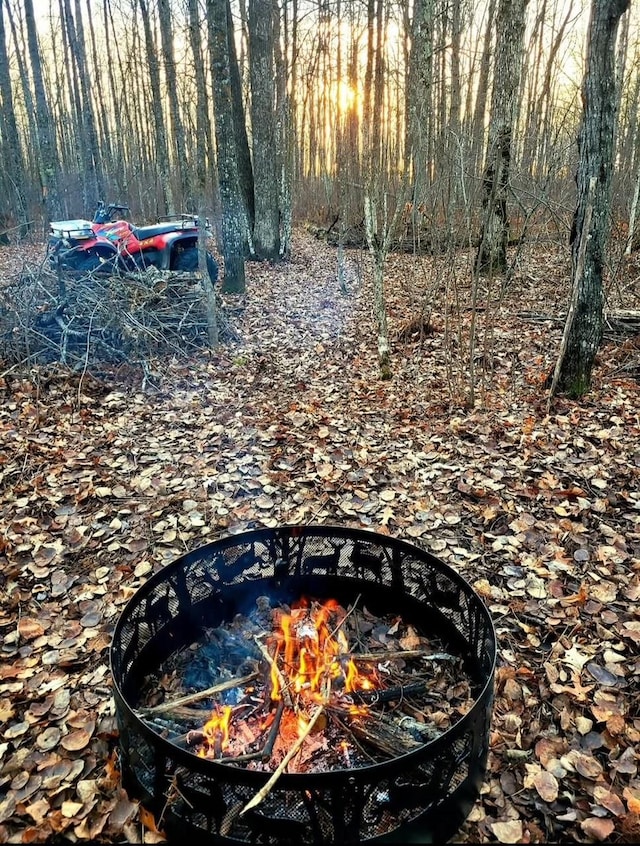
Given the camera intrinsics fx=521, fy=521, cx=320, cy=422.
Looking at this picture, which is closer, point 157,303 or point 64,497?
point 64,497

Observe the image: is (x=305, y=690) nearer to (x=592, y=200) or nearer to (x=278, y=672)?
(x=278, y=672)

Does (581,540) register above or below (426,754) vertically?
below

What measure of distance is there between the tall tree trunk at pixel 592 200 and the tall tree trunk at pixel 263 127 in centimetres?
869

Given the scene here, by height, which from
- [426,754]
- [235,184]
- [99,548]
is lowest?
[99,548]

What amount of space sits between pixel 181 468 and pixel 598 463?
3499mm

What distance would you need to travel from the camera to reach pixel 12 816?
6.56 ft

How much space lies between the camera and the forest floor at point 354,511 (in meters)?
Result: 2.13

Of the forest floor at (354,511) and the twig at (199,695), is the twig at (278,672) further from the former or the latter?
the forest floor at (354,511)

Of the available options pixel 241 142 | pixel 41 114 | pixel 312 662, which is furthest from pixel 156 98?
pixel 312 662

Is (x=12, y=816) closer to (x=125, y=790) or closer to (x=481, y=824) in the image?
(x=125, y=790)

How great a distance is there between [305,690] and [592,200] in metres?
4.73

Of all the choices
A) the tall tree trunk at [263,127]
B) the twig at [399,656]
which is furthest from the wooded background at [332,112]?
the twig at [399,656]

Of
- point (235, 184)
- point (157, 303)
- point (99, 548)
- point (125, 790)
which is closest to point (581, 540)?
point (125, 790)

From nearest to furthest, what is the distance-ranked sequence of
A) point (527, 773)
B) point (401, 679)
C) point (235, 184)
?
point (527, 773) → point (401, 679) → point (235, 184)
